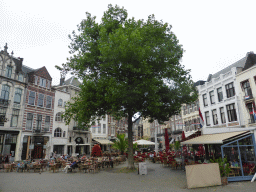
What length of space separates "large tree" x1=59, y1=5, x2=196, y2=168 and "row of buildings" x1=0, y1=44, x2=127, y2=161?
8.59m

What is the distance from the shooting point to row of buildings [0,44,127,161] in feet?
85.8

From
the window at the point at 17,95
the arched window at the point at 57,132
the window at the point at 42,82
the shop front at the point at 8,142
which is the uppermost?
the window at the point at 42,82

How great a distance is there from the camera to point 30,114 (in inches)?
1157

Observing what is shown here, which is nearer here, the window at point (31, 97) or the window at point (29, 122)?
the window at point (29, 122)

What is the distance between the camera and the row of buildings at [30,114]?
26141 millimetres

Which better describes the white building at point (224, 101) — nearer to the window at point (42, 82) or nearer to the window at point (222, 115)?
→ the window at point (222, 115)

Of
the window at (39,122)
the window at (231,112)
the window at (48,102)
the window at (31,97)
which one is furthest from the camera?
the window at (48,102)

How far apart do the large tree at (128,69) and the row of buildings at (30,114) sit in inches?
338

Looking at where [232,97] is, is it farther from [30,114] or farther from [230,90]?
[30,114]

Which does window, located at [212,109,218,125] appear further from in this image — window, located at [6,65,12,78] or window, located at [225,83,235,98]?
window, located at [6,65,12,78]

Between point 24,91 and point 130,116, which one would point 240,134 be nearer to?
point 130,116

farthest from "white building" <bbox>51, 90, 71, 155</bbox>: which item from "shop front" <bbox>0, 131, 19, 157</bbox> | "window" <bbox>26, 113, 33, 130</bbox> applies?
"shop front" <bbox>0, 131, 19, 157</bbox>

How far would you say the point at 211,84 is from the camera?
3266cm

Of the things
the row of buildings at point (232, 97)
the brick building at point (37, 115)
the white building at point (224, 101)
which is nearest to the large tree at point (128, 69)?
the row of buildings at point (232, 97)
